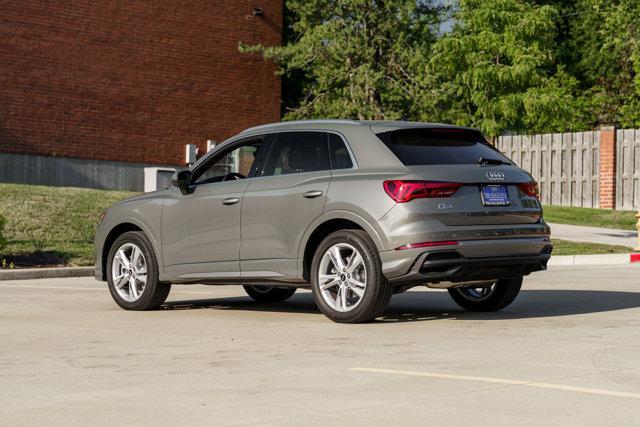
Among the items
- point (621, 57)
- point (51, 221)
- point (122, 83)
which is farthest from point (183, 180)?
point (621, 57)

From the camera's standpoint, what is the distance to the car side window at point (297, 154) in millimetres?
11531

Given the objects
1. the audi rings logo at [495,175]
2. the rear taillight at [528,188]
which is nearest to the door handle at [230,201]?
the audi rings logo at [495,175]

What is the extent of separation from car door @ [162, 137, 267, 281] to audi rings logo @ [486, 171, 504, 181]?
2.42 meters

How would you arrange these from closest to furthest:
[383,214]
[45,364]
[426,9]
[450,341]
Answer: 1. [45,364]
2. [450,341]
3. [383,214]
4. [426,9]

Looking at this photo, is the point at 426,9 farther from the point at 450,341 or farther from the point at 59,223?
the point at 450,341

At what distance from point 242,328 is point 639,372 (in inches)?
158

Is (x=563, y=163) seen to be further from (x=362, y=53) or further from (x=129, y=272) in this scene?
(x=129, y=272)

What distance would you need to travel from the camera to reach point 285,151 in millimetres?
11883

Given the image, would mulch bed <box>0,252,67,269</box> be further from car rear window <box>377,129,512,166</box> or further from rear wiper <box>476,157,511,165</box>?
rear wiper <box>476,157,511,165</box>

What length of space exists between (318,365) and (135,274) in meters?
5.06

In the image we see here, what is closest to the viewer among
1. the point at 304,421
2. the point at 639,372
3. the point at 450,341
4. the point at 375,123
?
the point at 304,421

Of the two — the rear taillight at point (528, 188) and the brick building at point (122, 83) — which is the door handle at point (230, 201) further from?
the brick building at point (122, 83)

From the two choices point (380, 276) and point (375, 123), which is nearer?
point (380, 276)

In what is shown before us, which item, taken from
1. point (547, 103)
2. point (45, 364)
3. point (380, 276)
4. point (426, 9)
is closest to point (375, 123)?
point (380, 276)
